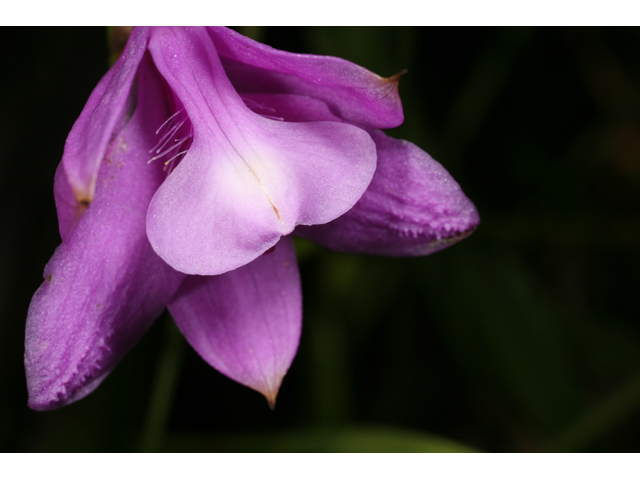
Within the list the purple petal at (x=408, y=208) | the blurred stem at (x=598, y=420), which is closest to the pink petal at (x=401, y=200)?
the purple petal at (x=408, y=208)

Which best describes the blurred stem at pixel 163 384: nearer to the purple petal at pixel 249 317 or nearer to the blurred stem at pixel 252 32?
the purple petal at pixel 249 317

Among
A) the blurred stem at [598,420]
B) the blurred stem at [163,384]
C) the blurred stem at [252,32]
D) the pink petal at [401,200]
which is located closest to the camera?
the pink petal at [401,200]

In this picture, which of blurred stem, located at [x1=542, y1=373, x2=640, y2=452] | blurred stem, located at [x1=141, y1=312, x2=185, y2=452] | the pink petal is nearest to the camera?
the pink petal

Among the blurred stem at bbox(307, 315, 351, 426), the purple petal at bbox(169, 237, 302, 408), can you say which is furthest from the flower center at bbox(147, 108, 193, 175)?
the blurred stem at bbox(307, 315, 351, 426)

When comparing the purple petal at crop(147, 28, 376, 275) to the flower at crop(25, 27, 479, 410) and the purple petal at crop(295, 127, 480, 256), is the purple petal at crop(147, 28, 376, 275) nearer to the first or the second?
the flower at crop(25, 27, 479, 410)

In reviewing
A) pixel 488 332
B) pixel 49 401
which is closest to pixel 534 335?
pixel 488 332
